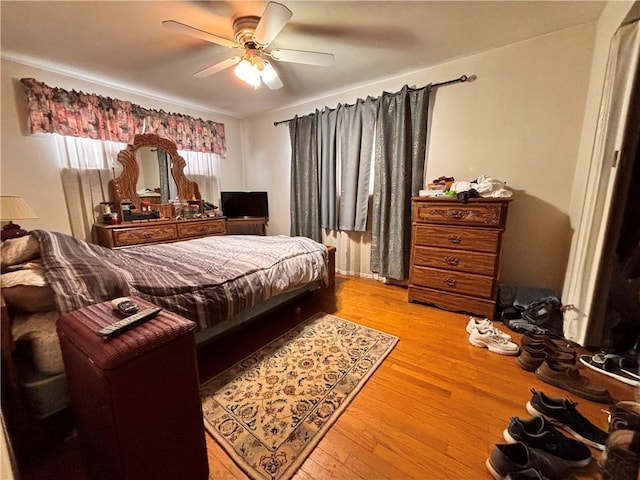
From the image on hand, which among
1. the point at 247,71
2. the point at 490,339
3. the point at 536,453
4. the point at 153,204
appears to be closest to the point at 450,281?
the point at 490,339

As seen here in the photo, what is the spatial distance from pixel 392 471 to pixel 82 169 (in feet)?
12.8

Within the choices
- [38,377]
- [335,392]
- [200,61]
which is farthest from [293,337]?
[200,61]

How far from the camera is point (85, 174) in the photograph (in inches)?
113

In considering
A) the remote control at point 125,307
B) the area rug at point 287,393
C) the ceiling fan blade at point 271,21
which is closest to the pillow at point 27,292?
the remote control at point 125,307

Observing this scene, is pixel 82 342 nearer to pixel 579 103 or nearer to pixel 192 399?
pixel 192 399

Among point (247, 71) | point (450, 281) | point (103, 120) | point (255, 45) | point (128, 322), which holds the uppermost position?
point (255, 45)

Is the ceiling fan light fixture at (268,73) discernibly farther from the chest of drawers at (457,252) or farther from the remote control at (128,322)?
A: the remote control at (128,322)

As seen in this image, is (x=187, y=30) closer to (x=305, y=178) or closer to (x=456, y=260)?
(x=305, y=178)

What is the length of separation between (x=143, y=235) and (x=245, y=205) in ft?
4.99

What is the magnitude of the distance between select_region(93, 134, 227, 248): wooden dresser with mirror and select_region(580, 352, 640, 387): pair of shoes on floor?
4.11m

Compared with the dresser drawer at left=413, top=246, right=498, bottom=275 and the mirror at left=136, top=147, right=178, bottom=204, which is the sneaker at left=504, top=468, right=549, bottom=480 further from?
the mirror at left=136, top=147, right=178, bottom=204

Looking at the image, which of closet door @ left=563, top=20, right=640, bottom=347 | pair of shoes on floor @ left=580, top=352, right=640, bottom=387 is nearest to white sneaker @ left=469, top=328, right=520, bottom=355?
pair of shoes on floor @ left=580, top=352, right=640, bottom=387

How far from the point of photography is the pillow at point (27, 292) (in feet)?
3.45

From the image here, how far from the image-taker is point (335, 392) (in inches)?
57.0
